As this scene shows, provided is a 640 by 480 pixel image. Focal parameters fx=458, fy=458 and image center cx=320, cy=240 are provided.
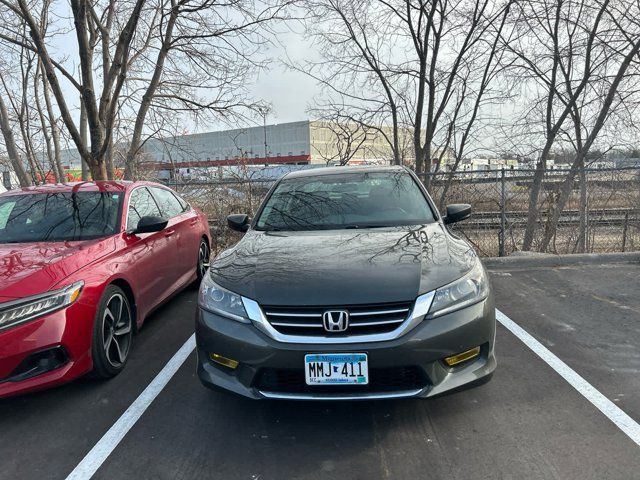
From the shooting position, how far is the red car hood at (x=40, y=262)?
2947 millimetres

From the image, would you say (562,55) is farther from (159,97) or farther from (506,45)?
(159,97)

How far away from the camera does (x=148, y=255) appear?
4297 millimetres

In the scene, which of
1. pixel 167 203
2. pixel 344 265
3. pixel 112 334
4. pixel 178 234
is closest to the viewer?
pixel 344 265

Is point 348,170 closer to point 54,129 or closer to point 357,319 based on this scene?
point 357,319

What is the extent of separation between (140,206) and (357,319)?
10.2 feet

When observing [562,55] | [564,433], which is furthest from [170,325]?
[562,55]

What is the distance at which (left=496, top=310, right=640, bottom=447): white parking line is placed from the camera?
2.65 metres

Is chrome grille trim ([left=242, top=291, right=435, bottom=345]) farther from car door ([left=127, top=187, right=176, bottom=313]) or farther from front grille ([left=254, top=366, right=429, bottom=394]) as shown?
car door ([left=127, top=187, right=176, bottom=313])

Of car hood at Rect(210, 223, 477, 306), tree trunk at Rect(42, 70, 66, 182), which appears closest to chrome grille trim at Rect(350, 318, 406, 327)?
car hood at Rect(210, 223, 477, 306)

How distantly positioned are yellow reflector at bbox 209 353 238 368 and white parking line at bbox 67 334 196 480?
2.47 feet

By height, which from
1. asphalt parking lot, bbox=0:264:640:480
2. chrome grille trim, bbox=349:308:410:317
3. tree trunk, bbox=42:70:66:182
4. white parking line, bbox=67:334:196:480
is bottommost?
white parking line, bbox=67:334:196:480

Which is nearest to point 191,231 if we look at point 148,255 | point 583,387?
point 148,255

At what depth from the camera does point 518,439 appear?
257cm

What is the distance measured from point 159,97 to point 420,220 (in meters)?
9.75
